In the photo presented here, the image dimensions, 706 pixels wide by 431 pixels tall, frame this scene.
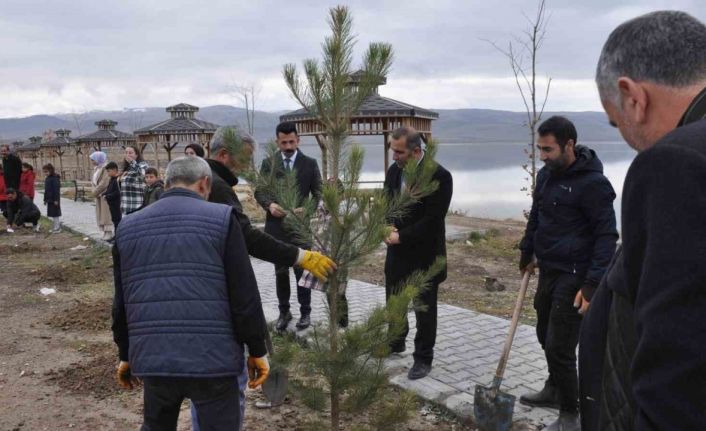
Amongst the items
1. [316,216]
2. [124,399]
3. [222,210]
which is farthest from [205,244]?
[124,399]

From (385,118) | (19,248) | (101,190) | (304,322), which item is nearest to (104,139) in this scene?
(19,248)

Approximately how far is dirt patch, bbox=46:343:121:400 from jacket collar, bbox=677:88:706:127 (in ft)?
15.0

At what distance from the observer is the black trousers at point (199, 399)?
7.88 feet

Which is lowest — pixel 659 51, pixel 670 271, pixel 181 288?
pixel 181 288

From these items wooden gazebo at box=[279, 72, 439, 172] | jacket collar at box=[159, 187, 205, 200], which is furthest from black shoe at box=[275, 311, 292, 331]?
wooden gazebo at box=[279, 72, 439, 172]

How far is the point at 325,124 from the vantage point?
265 cm

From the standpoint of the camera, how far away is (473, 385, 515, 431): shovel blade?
3455mm

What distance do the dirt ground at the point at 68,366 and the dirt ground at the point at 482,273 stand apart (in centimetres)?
140

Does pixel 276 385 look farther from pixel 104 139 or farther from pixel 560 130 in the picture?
pixel 104 139

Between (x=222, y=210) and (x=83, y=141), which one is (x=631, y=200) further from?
(x=83, y=141)

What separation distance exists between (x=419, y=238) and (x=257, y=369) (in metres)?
1.81

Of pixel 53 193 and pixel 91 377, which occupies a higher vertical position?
pixel 53 193

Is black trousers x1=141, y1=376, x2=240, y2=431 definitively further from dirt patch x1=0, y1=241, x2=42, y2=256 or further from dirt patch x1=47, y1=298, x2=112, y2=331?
dirt patch x1=0, y1=241, x2=42, y2=256

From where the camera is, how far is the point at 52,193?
44.5ft
